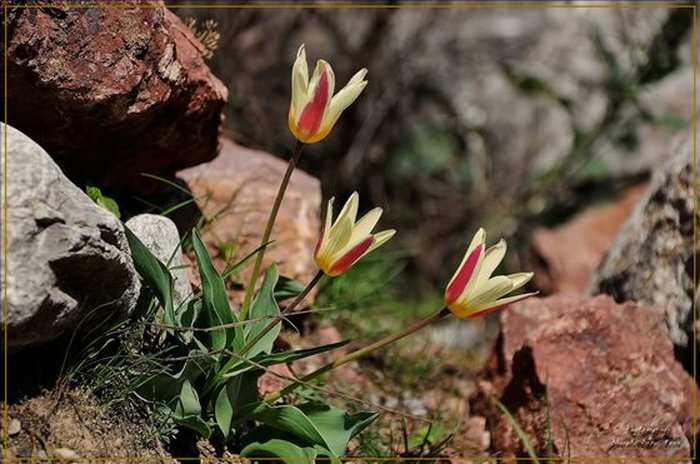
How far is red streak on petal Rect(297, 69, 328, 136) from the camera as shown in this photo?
244 centimetres

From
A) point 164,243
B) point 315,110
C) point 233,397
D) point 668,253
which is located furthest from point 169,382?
point 668,253

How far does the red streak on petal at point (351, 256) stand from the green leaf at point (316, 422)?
36 cm

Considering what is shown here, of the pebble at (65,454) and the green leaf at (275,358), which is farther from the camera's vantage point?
the green leaf at (275,358)

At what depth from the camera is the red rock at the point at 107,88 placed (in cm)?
267

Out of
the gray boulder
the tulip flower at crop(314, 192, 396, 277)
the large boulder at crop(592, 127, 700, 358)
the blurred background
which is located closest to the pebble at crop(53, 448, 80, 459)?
the gray boulder

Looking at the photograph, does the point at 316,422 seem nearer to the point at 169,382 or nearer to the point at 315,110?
the point at 169,382

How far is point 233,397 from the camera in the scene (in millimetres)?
2625

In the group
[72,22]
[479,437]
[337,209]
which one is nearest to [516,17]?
[337,209]

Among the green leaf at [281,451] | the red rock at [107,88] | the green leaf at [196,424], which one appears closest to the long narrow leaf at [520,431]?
the green leaf at [281,451]

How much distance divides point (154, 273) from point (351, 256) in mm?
454

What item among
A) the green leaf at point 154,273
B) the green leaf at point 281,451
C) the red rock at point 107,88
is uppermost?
the red rock at point 107,88

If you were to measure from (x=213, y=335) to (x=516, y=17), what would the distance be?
4.41 metres

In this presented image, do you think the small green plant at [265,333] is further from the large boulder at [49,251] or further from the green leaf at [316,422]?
the large boulder at [49,251]

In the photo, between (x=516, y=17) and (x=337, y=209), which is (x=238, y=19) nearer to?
(x=337, y=209)
